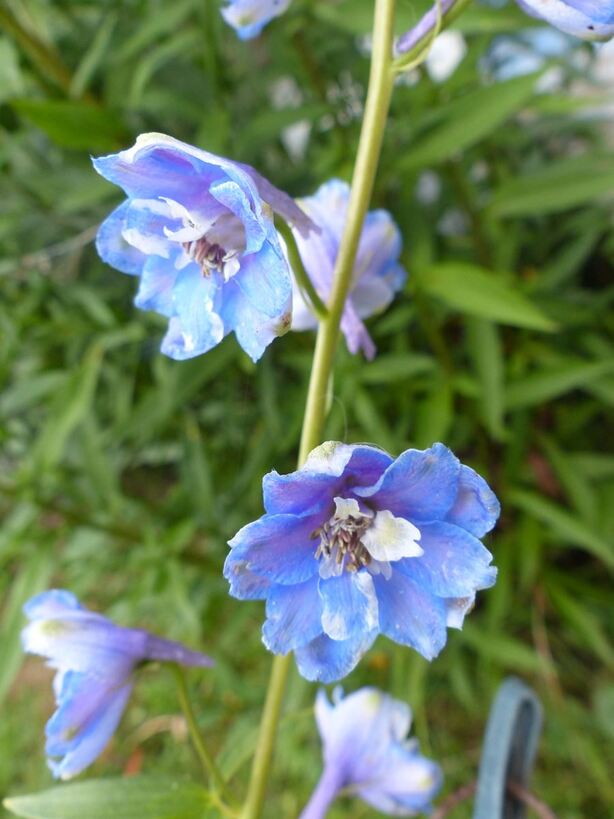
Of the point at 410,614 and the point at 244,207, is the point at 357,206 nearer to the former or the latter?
the point at 244,207

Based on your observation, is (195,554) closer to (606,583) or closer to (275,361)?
(275,361)

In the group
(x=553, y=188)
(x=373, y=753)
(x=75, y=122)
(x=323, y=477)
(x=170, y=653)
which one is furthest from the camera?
(x=553, y=188)

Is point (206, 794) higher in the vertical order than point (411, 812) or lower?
higher

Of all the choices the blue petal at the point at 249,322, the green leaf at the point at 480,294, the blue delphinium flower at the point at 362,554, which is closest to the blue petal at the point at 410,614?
the blue delphinium flower at the point at 362,554

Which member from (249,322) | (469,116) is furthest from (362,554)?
(469,116)

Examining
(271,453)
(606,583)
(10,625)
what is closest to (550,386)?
(271,453)

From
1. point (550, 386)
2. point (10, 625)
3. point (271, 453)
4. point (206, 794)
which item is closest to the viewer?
point (206, 794)

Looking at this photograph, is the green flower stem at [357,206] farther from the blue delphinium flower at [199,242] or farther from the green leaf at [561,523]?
the green leaf at [561,523]

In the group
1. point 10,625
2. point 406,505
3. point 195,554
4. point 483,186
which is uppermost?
point 406,505

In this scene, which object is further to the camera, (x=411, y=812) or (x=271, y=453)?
(x=271, y=453)
